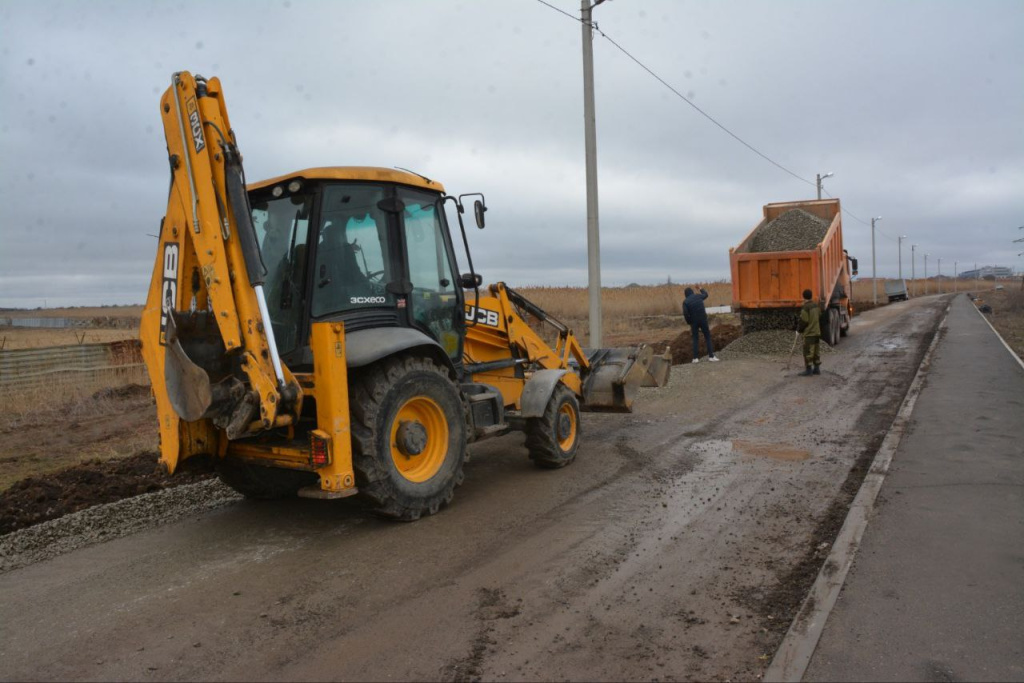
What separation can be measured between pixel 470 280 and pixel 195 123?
8.62 ft

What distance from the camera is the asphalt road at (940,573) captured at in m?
3.37

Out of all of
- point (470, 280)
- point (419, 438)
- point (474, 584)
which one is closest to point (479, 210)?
point (470, 280)

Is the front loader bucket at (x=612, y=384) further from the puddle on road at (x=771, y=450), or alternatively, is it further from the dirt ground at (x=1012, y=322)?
the dirt ground at (x=1012, y=322)

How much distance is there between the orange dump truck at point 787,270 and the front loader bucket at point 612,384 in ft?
28.5

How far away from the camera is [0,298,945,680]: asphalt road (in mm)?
3580

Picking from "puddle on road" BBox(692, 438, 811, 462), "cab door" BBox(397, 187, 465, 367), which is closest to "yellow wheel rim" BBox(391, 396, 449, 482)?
"cab door" BBox(397, 187, 465, 367)

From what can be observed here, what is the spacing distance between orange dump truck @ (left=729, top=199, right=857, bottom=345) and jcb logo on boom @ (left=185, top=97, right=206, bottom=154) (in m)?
14.0

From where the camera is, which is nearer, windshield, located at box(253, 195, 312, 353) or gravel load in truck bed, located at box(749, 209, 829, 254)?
windshield, located at box(253, 195, 312, 353)

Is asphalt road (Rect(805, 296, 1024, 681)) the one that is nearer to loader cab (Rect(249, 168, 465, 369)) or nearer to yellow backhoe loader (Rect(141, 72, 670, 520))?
yellow backhoe loader (Rect(141, 72, 670, 520))

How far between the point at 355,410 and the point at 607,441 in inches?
166

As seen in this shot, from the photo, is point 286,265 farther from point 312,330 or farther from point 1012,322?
point 1012,322

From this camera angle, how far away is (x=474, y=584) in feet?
14.6

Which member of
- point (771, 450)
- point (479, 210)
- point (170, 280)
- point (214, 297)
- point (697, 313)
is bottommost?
point (771, 450)

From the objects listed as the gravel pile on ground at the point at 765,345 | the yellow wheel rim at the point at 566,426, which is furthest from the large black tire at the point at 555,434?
the gravel pile on ground at the point at 765,345
